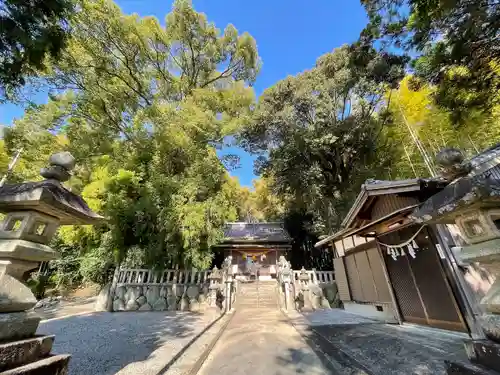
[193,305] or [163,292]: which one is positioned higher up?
[163,292]

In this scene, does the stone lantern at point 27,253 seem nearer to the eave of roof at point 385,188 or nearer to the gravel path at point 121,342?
the gravel path at point 121,342

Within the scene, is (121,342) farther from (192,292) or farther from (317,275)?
(317,275)

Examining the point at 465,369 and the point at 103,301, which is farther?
the point at 103,301

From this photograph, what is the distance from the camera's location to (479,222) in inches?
64.5

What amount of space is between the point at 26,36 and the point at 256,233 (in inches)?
664

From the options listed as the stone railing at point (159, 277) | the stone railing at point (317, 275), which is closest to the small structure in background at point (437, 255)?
the stone railing at point (317, 275)

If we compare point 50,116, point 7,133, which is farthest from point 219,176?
point 7,133

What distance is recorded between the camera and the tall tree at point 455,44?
3.37m

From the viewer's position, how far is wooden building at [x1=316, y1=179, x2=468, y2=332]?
15.2 feet

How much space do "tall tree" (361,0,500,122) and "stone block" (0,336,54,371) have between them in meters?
5.68

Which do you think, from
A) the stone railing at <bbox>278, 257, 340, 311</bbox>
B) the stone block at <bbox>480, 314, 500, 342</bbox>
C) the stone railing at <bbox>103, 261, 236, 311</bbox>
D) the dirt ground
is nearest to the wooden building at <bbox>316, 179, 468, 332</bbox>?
the stone railing at <bbox>278, 257, 340, 311</bbox>

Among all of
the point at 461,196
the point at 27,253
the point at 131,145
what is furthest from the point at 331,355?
the point at 131,145

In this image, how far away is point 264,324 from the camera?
6484mm

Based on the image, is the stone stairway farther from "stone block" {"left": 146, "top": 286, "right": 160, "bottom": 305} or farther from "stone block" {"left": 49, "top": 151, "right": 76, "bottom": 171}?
"stone block" {"left": 49, "top": 151, "right": 76, "bottom": 171}
